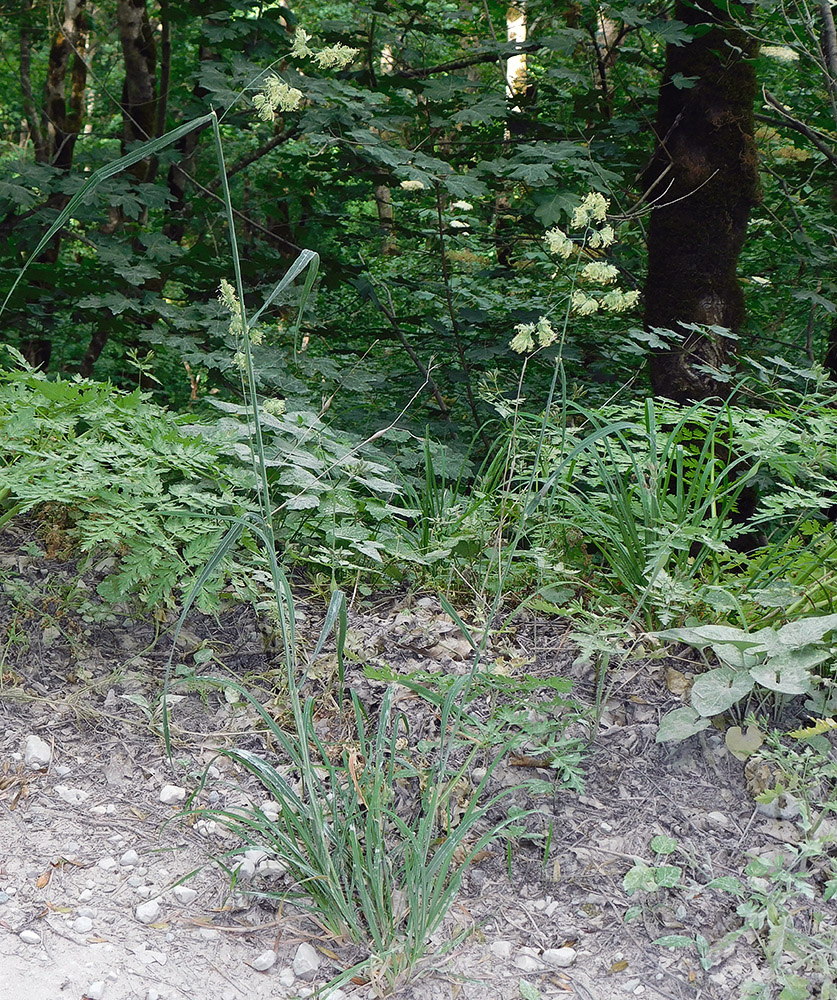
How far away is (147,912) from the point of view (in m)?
1.62

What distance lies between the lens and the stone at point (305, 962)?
4.97ft

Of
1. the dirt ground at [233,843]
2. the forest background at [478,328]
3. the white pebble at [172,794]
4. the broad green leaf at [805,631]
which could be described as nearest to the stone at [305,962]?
the dirt ground at [233,843]

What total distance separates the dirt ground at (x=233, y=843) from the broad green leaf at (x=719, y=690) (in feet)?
0.60

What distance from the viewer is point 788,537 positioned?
2.21 metres

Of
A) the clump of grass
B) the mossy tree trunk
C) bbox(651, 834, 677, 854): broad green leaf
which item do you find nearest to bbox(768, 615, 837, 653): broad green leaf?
bbox(651, 834, 677, 854): broad green leaf

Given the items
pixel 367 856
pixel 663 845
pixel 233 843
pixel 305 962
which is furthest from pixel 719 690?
pixel 233 843

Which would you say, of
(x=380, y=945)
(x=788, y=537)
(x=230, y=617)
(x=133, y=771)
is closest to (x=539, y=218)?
(x=788, y=537)

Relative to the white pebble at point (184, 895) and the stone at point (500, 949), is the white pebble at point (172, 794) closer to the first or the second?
the white pebble at point (184, 895)

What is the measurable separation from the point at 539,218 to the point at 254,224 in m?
1.44

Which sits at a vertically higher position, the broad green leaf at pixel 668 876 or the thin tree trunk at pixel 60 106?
the thin tree trunk at pixel 60 106

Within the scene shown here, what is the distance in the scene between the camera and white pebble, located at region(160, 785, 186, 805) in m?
1.93

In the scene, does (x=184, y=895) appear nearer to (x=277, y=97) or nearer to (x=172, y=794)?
(x=172, y=794)

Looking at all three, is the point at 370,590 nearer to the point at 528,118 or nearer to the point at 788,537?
the point at 788,537

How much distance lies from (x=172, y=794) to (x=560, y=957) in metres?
0.95
